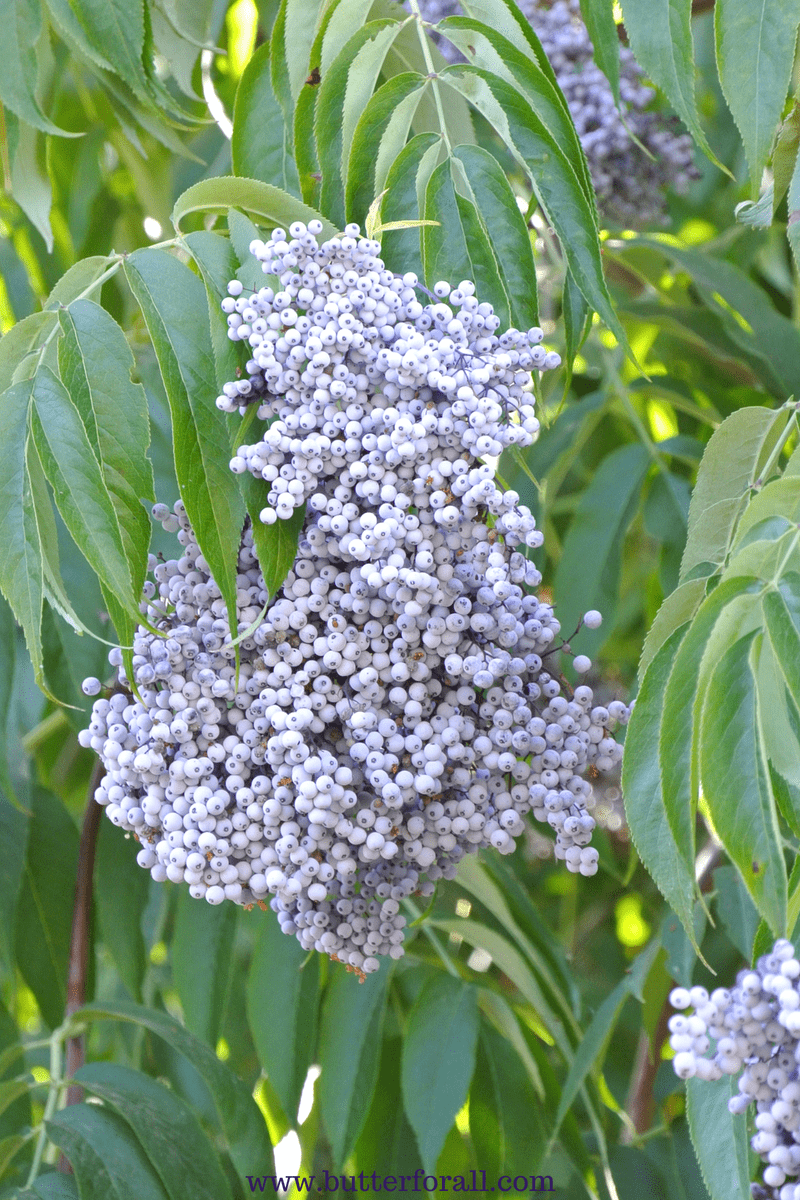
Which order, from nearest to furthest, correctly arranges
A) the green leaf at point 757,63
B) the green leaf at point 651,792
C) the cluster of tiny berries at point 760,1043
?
1. the cluster of tiny berries at point 760,1043
2. the green leaf at point 651,792
3. the green leaf at point 757,63

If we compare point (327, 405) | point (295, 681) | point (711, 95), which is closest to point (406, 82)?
point (327, 405)

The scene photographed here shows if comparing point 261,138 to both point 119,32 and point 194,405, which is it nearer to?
point 119,32

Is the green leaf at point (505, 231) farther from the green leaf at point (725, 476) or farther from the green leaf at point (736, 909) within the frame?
the green leaf at point (736, 909)

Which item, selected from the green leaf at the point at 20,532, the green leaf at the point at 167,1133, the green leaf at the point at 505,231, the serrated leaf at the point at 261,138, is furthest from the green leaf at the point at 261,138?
the green leaf at the point at 167,1133

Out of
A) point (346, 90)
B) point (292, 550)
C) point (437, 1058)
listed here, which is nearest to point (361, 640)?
point (292, 550)

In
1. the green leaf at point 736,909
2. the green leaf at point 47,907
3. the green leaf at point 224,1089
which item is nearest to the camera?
the green leaf at point 224,1089

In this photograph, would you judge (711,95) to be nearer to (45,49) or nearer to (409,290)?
(45,49)

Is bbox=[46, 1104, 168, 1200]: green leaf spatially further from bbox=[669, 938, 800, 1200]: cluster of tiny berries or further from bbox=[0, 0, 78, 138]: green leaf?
bbox=[0, 0, 78, 138]: green leaf
